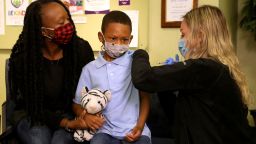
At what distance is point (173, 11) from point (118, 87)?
1.09m

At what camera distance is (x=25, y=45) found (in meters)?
1.94

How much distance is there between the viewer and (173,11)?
2576 millimetres

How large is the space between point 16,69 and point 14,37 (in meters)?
1.41

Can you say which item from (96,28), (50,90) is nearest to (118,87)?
(50,90)

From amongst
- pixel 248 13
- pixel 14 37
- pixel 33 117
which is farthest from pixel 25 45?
pixel 248 13

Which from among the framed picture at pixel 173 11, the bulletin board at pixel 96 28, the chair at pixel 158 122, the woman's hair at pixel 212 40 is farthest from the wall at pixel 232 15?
the woman's hair at pixel 212 40

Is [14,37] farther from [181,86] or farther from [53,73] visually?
[181,86]

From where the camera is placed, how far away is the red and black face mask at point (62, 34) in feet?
6.19

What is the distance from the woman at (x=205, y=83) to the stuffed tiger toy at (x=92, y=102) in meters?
0.23

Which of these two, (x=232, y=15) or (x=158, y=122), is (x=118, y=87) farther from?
(x=232, y=15)

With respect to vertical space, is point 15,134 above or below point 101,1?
below

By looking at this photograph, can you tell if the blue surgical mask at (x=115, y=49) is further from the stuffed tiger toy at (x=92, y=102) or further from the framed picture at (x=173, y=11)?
the framed picture at (x=173, y=11)

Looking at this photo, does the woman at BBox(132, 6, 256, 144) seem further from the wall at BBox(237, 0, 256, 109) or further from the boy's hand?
the wall at BBox(237, 0, 256, 109)

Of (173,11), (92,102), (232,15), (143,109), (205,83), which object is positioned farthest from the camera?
(232,15)
